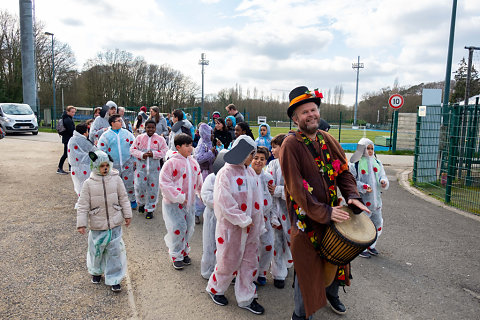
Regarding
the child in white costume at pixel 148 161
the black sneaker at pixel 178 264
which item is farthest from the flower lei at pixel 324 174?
the child in white costume at pixel 148 161

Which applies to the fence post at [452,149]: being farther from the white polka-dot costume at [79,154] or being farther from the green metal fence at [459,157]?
the white polka-dot costume at [79,154]

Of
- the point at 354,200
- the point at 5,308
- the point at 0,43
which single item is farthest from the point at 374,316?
the point at 0,43

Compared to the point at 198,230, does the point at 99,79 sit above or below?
above

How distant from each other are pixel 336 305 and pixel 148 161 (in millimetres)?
4358

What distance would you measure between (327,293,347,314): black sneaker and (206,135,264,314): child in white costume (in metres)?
0.71

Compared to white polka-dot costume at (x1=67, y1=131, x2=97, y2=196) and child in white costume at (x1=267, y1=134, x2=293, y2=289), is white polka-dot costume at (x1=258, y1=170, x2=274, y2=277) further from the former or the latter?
white polka-dot costume at (x1=67, y1=131, x2=97, y2=196)

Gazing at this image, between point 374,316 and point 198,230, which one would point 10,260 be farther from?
point 374,316

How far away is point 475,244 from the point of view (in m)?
5.53

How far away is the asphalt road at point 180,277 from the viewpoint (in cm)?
346

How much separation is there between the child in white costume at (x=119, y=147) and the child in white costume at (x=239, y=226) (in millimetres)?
3817

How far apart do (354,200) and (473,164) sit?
740cm

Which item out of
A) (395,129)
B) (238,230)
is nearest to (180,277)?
(238,230)

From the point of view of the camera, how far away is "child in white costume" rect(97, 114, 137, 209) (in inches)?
258

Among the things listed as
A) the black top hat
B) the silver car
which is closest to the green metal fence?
the black top hat
